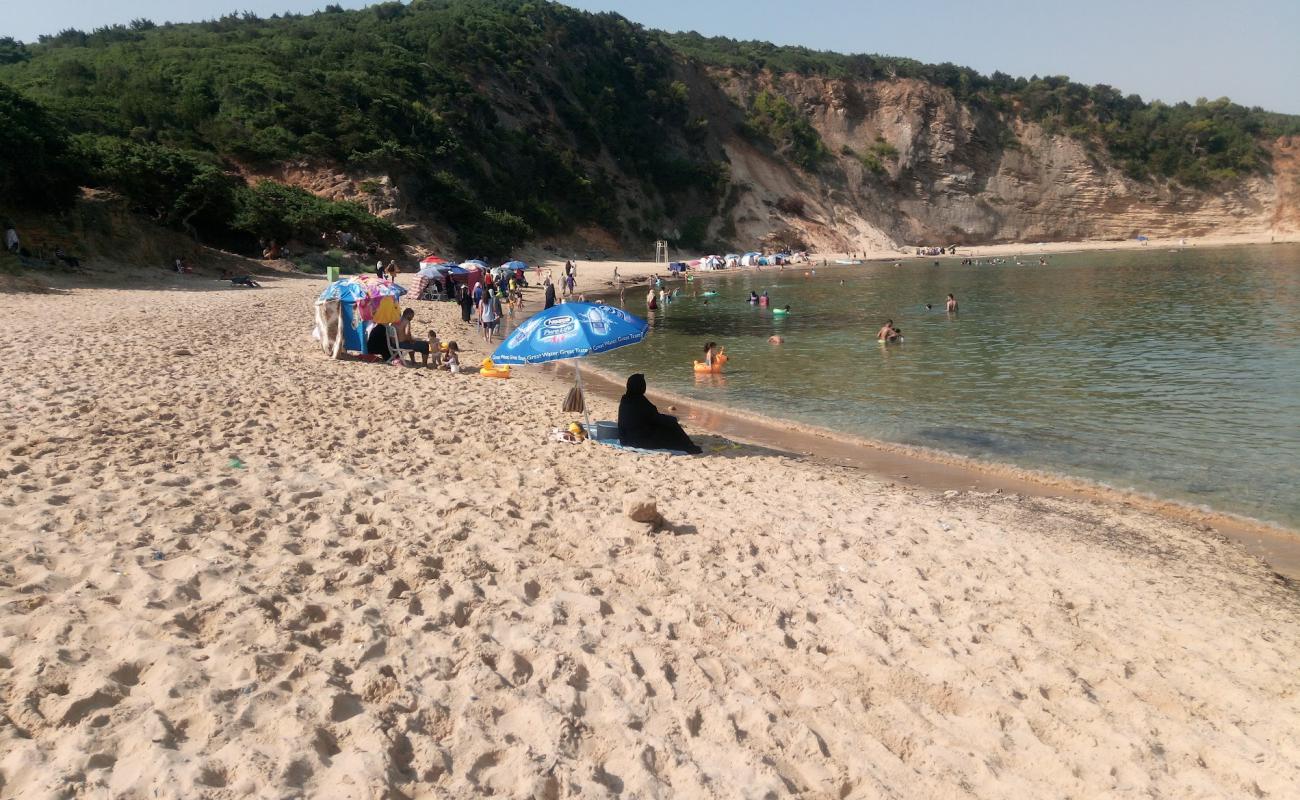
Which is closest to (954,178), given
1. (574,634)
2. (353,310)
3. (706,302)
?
(706,302)

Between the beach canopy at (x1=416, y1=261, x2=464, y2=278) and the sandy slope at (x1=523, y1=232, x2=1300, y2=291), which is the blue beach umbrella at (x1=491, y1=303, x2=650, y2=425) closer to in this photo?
the beach canopy at (x1=416, y1=261, x2=464, y2=278)

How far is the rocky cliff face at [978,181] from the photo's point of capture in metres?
79.6

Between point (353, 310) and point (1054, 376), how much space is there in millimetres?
13785

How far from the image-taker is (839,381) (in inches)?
623

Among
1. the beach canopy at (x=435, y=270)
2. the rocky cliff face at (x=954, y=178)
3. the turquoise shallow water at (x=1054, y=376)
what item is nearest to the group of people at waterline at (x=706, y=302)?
the turquoise shallow water at (x=1054, y=376)

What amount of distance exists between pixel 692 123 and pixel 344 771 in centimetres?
7462

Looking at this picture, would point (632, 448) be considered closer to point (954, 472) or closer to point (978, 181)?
point (954, 472)

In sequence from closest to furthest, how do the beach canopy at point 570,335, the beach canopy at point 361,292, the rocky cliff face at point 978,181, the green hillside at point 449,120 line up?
the beach canopy at point 570,335, the beach canopy at point 361,292, the green hillside at point 449,120, the rocky cliff face at point 978,181

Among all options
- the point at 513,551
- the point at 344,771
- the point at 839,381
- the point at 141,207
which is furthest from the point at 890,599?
the point at 141,207

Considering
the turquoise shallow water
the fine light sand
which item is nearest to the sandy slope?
the turquoise shallow water

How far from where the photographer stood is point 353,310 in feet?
45.4

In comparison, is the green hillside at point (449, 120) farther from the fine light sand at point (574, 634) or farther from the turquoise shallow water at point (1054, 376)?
the fine light sand at point (574, 634)

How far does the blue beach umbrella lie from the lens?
8.94 metres

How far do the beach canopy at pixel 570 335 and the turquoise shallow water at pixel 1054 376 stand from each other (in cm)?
466
